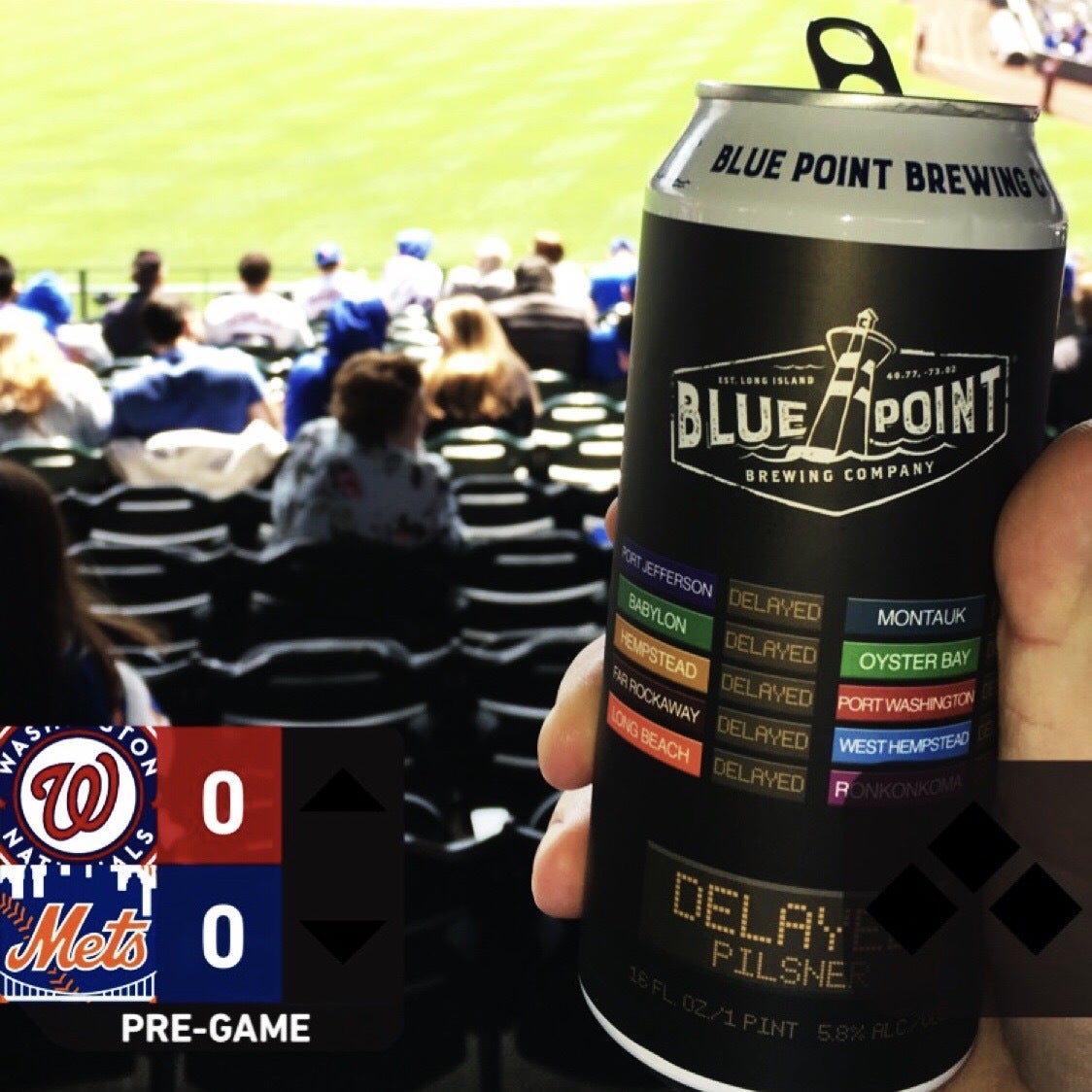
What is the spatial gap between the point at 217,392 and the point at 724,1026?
4974 mm

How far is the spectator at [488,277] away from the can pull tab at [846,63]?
8317 millimetres

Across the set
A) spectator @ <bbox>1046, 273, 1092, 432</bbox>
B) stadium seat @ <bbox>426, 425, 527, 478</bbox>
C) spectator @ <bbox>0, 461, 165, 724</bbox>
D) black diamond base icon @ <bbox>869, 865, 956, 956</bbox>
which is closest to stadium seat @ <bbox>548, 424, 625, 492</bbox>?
stadium seat @ <bbox>426, 425, 527, 478</bbox>

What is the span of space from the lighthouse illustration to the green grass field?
2319 centimetres

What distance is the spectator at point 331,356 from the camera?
571 centimetres

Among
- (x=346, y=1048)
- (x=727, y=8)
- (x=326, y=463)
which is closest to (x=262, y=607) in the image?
(x=326, y=463)

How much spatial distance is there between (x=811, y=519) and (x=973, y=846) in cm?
30

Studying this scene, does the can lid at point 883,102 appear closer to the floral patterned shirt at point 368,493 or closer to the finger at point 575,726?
the finger at point 575,726

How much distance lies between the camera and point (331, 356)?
5.81 meters

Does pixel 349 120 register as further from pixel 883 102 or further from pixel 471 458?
pixel 883 102

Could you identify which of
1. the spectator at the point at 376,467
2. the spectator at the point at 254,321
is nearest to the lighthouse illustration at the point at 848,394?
the spectator at the point at 376,467

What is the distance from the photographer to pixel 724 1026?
3.59 feet

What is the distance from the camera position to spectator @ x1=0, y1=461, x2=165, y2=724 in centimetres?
294

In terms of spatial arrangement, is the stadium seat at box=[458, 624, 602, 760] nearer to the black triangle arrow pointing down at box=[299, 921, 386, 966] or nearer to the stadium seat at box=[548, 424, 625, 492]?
the black triangle arrow pointing down at box=[299, 921, 386, 966]
